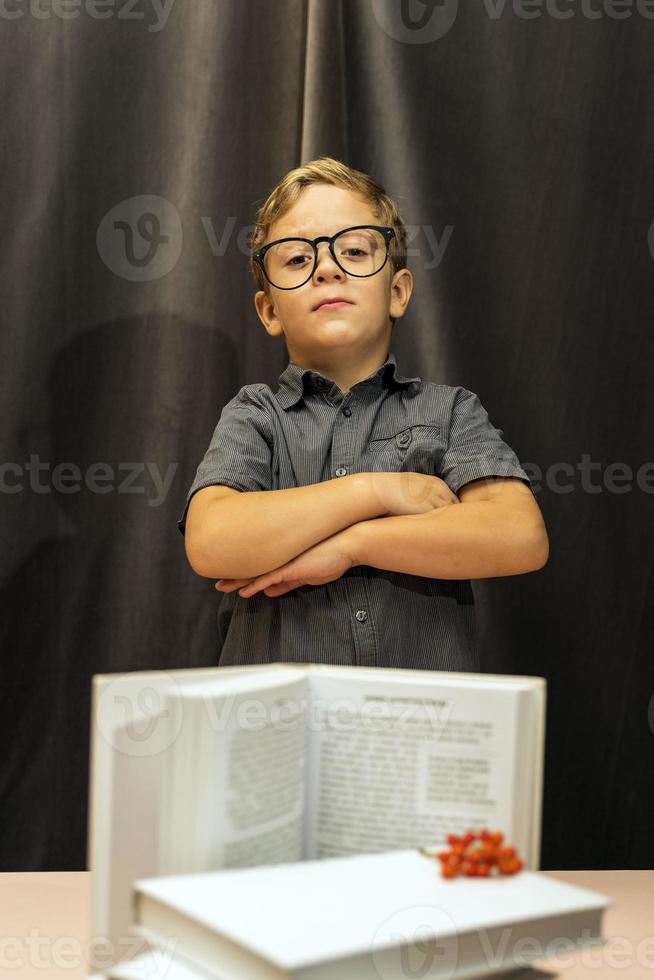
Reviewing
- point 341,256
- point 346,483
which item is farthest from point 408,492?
point 341,256

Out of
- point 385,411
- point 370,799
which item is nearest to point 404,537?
point 385,411

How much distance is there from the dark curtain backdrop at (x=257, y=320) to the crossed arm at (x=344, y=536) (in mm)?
515

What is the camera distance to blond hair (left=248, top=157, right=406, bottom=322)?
141 centimetres

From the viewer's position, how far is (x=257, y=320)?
1710 mm

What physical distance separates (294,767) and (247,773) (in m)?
0.05

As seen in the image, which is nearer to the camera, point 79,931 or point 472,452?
point 79,931

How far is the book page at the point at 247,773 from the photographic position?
0.61 metres

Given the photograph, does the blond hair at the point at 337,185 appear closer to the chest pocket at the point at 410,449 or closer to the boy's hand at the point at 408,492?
the chest pocket at the point at 410,449

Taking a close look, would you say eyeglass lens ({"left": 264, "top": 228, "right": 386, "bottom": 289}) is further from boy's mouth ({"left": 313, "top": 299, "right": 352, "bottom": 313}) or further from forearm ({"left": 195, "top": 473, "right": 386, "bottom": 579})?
forearm ({"left": 195, "top": 473, "right": 386, "bottom": 579})

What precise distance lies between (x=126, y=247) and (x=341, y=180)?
45 cm

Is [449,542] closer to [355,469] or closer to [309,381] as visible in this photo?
[355,469]

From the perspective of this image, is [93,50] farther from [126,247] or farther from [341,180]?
[341,180]

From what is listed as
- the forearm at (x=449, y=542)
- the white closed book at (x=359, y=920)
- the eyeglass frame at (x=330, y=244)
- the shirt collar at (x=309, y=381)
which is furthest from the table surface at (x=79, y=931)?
the eyeglass frame at (x=330, y=244)

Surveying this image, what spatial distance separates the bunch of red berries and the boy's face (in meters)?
0.82
